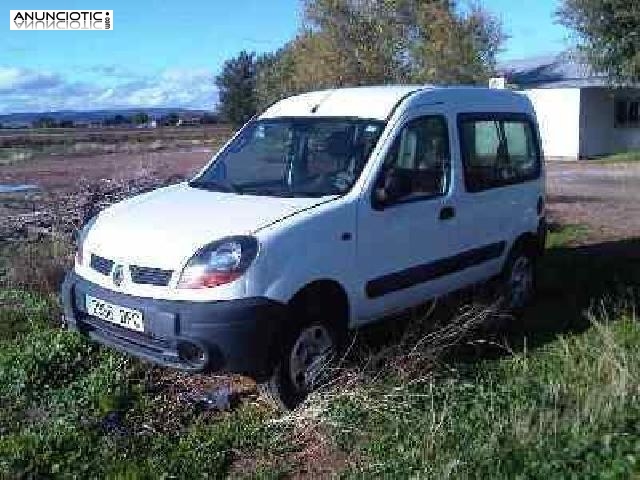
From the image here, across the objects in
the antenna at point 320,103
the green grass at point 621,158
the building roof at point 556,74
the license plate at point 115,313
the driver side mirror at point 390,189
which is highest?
the building roof at point 556,74

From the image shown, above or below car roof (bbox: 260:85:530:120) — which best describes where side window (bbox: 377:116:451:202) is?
below

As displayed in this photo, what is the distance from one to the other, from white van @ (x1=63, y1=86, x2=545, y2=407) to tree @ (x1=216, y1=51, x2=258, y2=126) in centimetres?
5909

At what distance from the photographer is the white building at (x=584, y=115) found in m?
31.3

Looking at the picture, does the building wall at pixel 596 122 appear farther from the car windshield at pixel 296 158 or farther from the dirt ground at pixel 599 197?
the car windshield at pixel 296 158

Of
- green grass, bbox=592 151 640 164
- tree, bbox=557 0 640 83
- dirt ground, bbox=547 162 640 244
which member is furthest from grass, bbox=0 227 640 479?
green grass, bbox=592 151 640 164

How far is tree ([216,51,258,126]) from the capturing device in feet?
219

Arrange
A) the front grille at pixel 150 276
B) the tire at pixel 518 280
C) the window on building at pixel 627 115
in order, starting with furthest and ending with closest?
the window on building at pixel 627 115 < the tire at pixel 518 280 < the front grille at pixel 150 276

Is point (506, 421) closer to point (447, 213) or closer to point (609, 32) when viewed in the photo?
point (447, 213)

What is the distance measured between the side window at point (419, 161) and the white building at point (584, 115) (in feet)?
84.8

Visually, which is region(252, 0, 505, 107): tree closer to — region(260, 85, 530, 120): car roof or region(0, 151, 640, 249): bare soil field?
region(0, 151, 640, 249): bare soil field

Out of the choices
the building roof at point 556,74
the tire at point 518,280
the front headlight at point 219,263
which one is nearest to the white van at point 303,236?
the front headlight at point 219,263

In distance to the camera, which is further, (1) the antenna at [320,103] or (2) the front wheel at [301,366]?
(1) the antenna at [320,103]

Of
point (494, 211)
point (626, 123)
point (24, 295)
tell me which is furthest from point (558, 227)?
point (626, 123)

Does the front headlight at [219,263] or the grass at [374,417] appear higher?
the front headlight at [219,263]
